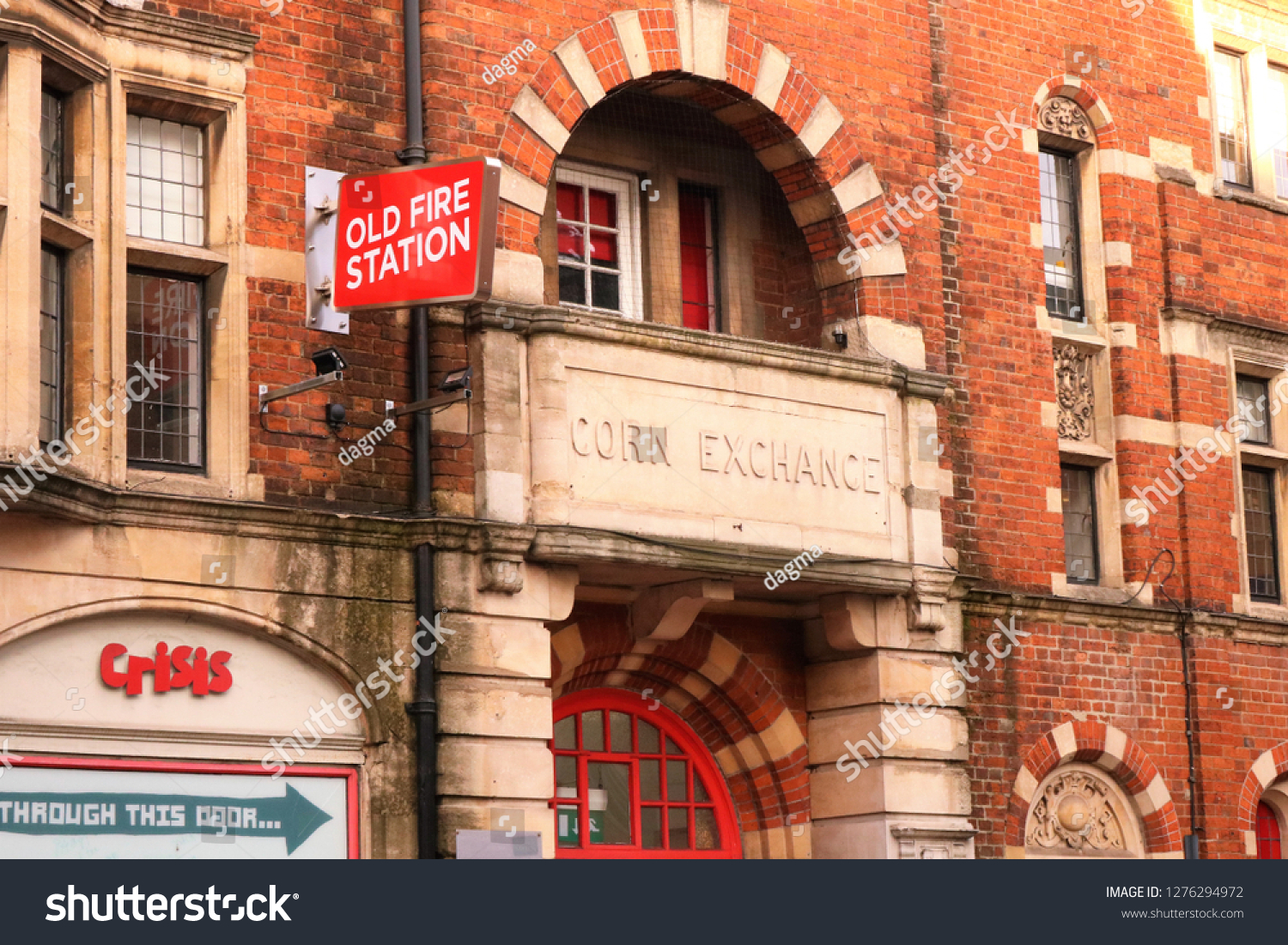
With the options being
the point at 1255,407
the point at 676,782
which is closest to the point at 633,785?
the point at 676,782

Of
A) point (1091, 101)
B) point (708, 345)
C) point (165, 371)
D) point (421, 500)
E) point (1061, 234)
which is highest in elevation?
point (1091, 101)

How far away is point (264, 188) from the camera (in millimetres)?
13922

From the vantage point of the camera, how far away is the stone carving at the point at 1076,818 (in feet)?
56.6

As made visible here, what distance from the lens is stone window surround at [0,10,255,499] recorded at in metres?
12.8

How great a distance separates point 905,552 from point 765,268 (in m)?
2.78

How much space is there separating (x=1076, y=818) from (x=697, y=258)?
5.38 meters

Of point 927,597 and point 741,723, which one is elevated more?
point 927,597

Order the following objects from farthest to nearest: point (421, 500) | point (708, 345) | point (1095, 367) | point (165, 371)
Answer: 1. point (1095, 367)
2. point (708, 345)
3. point (421, 500)
4. point (165, 371)

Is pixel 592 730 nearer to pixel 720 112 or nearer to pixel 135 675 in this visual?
pixel 135 675

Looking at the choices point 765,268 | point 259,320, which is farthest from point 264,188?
point 765,268

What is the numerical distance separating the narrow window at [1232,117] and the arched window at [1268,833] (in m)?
5.78

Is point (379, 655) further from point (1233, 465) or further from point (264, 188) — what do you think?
point (1233, 465)

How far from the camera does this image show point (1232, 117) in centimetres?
2027

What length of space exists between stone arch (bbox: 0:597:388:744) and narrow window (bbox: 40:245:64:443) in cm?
104
